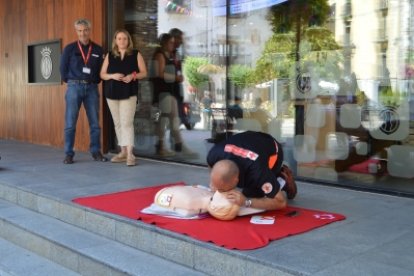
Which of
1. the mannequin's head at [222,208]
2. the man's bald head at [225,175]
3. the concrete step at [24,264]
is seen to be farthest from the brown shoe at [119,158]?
the man's bald head at [225,175]

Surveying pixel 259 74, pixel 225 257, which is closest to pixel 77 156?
pixel 259 74

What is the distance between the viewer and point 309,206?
426cm

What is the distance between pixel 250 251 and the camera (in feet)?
10.2

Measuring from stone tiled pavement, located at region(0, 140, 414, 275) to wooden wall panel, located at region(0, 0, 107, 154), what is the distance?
647 mm

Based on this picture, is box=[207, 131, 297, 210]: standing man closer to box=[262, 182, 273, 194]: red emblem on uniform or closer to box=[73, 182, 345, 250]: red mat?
box=[262, 182, 273, 194]: red emblem on uniform

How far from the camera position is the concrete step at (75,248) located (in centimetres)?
342

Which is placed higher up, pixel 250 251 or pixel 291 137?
pixel 291 137

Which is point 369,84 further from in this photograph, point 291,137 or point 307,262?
point 307,262

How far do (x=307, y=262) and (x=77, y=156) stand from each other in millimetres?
4632

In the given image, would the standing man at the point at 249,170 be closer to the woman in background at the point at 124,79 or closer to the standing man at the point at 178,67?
the woman in background at the point at 124,79

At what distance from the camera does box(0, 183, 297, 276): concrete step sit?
3.04m

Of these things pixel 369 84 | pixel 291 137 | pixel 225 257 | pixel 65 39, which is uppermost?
pixel 65 39

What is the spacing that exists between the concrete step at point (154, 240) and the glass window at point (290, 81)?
223 centimetres

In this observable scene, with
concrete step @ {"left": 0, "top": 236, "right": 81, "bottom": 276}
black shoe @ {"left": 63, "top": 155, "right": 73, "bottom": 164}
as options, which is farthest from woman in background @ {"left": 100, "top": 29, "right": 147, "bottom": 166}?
concrete step @ {"left": 0, "top": 236, "right": 81, "bottom": 276}
